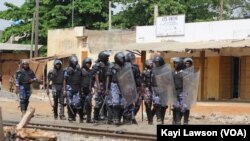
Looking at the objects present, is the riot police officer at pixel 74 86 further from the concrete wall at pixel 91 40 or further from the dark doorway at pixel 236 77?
the concrete wall at pixel 91 40

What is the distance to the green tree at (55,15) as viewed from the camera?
158ft

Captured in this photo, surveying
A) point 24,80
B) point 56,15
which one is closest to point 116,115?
point 24,80

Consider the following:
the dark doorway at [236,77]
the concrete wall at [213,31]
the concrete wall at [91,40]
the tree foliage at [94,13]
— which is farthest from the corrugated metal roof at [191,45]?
the tree foliage at [94,13]

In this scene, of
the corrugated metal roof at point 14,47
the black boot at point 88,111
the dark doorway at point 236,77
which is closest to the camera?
the black boot at point 88,111

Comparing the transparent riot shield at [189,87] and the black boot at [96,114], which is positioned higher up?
the transparent riot shield at [189,87]

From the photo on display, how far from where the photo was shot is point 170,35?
3147cm

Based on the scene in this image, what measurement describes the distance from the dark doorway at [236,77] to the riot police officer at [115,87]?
15.0 meters

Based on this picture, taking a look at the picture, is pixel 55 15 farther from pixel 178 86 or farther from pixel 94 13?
pixel 178 86

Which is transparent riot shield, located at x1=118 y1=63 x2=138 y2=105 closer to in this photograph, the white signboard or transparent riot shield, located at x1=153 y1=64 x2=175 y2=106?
transparent riot shield, located at x1=153 y1=64 x2=175 y2=106

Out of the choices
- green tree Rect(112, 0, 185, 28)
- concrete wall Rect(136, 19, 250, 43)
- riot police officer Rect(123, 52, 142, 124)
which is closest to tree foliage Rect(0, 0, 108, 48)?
green tree Rect(112, 0, 185, 28)

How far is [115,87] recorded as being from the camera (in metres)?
15.4

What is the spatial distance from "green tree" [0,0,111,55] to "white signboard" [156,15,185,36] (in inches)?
620

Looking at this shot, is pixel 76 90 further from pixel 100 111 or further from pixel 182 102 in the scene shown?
pixel 182 102

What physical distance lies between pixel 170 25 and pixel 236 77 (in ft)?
14.9
